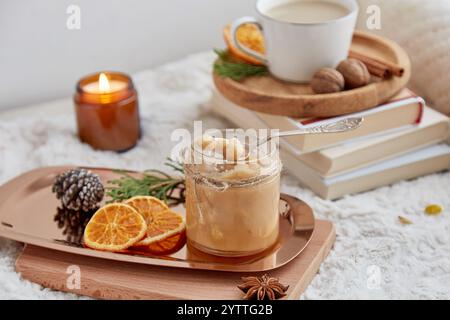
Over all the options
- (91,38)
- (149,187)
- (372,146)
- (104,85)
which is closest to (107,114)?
(104,85)

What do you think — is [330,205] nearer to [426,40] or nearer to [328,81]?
[328,81]

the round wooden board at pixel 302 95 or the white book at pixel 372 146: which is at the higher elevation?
the round wooden board at pixel 302 95

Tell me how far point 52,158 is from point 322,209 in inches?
18.7

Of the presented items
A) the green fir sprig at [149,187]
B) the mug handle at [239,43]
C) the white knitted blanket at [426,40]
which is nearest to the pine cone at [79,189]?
the green fir sprig at [149,187]

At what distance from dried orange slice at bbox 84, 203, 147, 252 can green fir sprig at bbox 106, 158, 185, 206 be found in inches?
3.3

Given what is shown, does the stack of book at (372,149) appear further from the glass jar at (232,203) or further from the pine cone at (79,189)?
the pine cone at (79,189)

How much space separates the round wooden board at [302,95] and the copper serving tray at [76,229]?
0.16 metres

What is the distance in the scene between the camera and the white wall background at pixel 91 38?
4.83ft

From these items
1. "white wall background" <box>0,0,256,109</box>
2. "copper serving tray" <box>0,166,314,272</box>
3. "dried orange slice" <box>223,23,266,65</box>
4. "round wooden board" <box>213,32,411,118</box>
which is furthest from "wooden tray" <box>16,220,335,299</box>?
"white wall background" <box>0,0,256,109</box>

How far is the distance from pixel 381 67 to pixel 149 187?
440 mm

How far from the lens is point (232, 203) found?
0.94 meters
